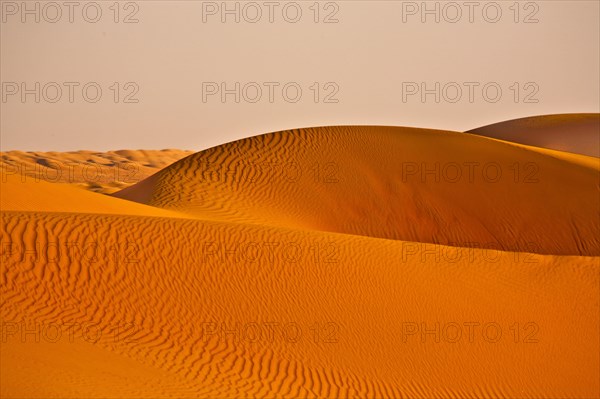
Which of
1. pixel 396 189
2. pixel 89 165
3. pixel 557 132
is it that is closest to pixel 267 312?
pixel 396 189

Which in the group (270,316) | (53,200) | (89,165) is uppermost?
(89,165)

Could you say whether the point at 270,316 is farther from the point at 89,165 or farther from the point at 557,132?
the point at 89,165

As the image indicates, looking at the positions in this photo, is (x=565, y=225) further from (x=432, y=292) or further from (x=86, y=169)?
(x=86, y=169)

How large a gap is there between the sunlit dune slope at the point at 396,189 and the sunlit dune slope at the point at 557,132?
20390 millimetres

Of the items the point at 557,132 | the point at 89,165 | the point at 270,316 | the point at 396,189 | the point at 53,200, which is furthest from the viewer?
the point at 89,165

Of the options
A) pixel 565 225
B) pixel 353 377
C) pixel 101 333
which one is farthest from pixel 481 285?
pixel 565 225

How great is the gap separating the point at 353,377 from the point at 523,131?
144 feet

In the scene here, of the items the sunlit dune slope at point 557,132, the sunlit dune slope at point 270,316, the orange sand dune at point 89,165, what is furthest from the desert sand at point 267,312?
the orange sand dune at point 89,165

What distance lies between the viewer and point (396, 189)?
21.2 meters

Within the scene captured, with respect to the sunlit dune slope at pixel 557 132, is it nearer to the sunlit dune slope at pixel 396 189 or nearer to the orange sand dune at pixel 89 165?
the sunlit dune slope at pixel 396 189

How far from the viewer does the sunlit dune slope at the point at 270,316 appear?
23.0 ft

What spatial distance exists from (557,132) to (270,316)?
4185 cm

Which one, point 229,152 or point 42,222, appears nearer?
point 42,222

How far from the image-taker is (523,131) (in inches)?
1869
